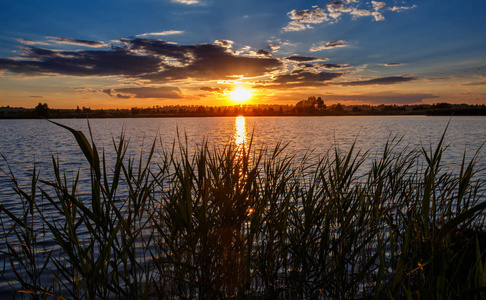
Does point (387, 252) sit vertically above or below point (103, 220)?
below

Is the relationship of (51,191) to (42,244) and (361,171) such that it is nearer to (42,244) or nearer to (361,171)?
(42,244)

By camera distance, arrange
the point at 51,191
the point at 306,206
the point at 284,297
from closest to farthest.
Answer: the point at 306,206
the point at 284,297
the point at 51,191

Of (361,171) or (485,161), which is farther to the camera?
(485,161)

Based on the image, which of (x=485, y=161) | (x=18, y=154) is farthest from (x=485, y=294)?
(x=18, y=154)

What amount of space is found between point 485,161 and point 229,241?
1876cm

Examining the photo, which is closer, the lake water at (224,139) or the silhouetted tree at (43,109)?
the lake water at (224,139)

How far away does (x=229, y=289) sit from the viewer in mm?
3666

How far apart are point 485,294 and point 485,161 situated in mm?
18641

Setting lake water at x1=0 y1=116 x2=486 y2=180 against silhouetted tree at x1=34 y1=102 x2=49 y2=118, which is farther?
silhouetted tree at x1=34 y1=102 x2=49 y2=118

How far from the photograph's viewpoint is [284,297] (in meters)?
4.56

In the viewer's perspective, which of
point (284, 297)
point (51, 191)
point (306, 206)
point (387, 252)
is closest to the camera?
point (306, 206)

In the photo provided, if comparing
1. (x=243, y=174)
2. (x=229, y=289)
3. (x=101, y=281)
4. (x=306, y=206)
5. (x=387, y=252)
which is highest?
(x=243, y=174)

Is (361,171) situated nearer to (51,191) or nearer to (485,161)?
(485,161)

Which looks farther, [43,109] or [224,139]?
[43,109]
